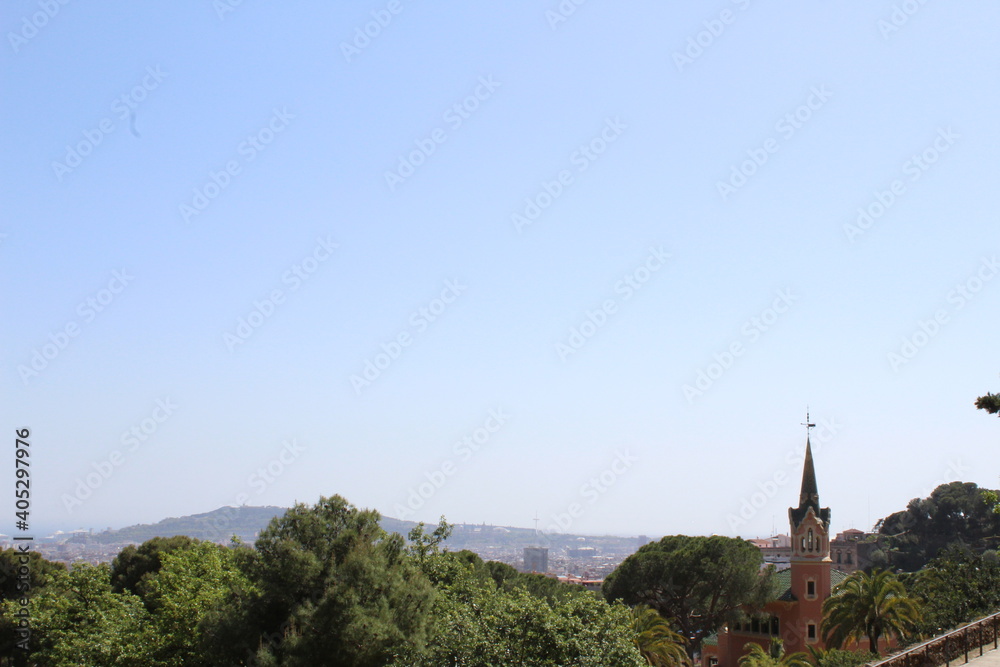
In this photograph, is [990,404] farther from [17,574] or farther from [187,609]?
[17,574]

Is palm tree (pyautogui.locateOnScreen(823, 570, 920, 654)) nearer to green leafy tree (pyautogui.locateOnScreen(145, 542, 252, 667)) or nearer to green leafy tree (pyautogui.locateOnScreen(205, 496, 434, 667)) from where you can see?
green leafy tree (pyautogui.locateOnScreen(205, 496, 434, 667))

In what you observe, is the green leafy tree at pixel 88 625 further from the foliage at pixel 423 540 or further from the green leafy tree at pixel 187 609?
the foliage at pixel 423 540

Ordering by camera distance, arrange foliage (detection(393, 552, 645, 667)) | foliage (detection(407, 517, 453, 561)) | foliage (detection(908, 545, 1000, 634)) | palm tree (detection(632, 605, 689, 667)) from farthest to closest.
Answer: palm tree (detection(632, 605, 689, 667)), foliage (detection(407, 517, 453, 561)), foliage (detection(908, 545, 1000, 634)), foliage (detection(393, 552, 645, 667))

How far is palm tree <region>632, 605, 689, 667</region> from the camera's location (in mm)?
32562

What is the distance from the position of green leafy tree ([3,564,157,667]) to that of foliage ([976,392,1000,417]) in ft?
72.6

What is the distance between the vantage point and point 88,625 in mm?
→ 26328

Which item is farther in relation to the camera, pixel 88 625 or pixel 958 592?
pixel 958 592

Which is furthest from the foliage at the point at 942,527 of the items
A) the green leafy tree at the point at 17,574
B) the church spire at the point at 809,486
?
A: the green leafy tree at the point at 17,574

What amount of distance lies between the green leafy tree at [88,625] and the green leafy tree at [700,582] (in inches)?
1214

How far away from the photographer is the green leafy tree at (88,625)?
23219 millimetres

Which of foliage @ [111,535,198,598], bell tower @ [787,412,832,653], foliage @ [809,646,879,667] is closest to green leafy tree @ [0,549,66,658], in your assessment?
foliage @ [111,535,198,598]

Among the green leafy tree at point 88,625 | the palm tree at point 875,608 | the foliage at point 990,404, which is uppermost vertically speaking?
the foliage at point 990,404

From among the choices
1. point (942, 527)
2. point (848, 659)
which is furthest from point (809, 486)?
point (942, 527)

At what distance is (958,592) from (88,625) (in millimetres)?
27616
